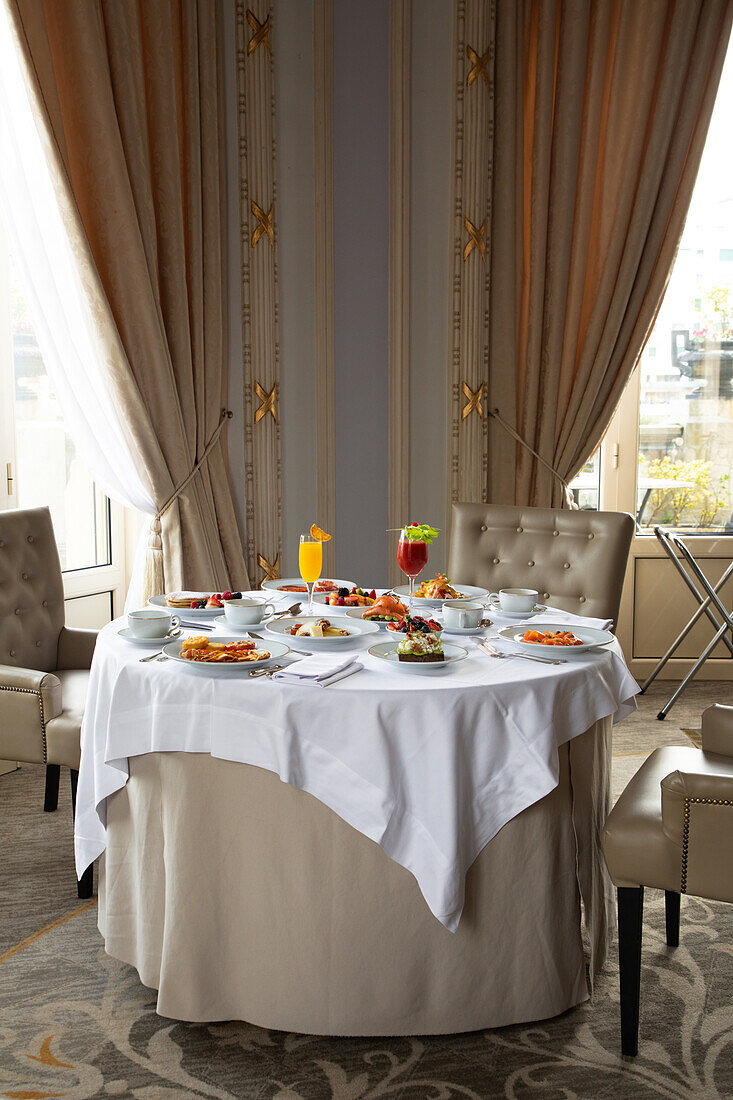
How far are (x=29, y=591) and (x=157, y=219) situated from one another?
5.50 feet

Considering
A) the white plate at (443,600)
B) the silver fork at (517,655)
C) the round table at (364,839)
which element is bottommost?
Answer: the round table at (364,839)

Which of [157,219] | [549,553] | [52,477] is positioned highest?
[157,219]

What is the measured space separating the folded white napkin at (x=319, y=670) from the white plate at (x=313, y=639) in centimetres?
4

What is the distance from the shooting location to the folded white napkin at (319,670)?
1.84 m

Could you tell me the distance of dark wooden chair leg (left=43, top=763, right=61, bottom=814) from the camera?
10.3 ft

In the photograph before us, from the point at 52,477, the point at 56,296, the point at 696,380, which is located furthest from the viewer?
the point at 696,380

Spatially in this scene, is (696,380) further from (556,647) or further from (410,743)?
(410,743)

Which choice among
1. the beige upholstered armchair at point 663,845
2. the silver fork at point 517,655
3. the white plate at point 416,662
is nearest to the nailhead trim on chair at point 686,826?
the beige upholstered armchair at point 663,845

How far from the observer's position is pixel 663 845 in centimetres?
184

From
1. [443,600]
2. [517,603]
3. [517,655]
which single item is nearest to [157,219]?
[443,600]

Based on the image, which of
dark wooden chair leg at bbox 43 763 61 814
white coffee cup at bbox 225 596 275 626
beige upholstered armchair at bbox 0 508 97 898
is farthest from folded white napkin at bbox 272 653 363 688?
dark wooden chair leg at bbox 43 763 61 814

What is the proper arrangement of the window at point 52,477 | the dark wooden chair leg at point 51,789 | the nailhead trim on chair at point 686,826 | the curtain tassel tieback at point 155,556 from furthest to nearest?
the curtain tassel tieback at point 155,556
the window at point 52,477
the dark wooden chair leg at point 51,789
the nailhead trim on chair at point 686,826

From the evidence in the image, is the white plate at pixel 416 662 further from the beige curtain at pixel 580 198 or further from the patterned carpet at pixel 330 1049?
the beige curtain at pixel 580 198

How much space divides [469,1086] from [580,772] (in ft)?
2.14
